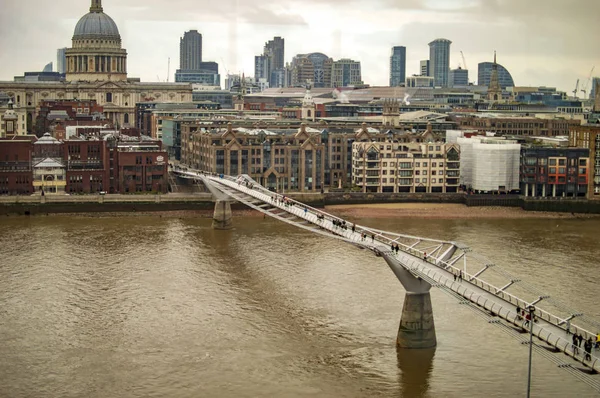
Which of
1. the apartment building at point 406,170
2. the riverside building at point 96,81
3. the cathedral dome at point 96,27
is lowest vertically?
the apartment building at point 406,170

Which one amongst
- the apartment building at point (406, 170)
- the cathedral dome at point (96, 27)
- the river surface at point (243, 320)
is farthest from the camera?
the cathedral dome at point (96, 27)

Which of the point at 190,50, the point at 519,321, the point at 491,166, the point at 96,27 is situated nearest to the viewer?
the point at 519,321

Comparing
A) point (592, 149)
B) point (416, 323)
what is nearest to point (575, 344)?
point (416, 323)

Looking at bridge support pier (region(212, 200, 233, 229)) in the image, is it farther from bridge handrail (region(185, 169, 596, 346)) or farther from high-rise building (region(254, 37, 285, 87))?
high-rise building (region(254, 37, 285, 87))

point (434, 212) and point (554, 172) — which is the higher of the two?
point (554, 172)

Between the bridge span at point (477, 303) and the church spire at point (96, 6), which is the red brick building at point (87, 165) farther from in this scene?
the church spire at point (96, 6)

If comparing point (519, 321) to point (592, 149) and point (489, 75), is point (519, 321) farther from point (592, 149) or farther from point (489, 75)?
point (489, 75)

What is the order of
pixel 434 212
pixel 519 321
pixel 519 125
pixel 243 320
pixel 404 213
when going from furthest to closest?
1. pixel 519 125
2. pixel 434 212
3. pixel 404 213
4. pixel 243 320
5. pixel 519 321

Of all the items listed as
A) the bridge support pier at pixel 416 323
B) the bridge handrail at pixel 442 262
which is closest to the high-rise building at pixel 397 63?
the bridge handrail at pixel 442 262
